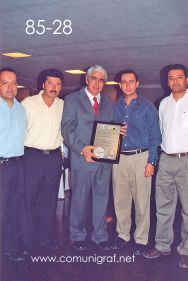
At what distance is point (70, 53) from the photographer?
22.8 feet

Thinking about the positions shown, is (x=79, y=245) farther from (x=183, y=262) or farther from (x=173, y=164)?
(x=173, y=164)

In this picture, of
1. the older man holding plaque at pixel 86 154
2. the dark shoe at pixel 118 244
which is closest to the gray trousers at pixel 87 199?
the older man holding plaque at pixel 86 154

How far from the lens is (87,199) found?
138 inches

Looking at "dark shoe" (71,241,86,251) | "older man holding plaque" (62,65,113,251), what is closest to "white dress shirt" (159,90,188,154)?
"older man holding plaque" (62,65,113,251)

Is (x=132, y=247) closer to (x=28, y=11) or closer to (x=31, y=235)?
(x=31, y=235)

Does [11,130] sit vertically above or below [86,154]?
above

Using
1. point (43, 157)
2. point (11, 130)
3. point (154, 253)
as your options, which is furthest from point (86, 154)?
point (154, 253)

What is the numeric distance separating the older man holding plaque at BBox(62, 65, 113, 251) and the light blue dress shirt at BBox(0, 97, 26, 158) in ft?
1.45

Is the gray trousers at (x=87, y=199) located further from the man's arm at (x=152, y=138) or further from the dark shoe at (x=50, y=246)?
the man's arm at (x=152, y=138)

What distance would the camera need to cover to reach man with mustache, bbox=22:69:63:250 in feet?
10.6

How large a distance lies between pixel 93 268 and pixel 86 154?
1.04m

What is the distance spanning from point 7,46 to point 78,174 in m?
4.03

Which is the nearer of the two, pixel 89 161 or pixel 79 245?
pixel 89 161

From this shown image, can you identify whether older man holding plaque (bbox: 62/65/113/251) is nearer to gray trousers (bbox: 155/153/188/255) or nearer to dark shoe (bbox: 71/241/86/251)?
dark shoe (bbox: 71/241/86/251)
